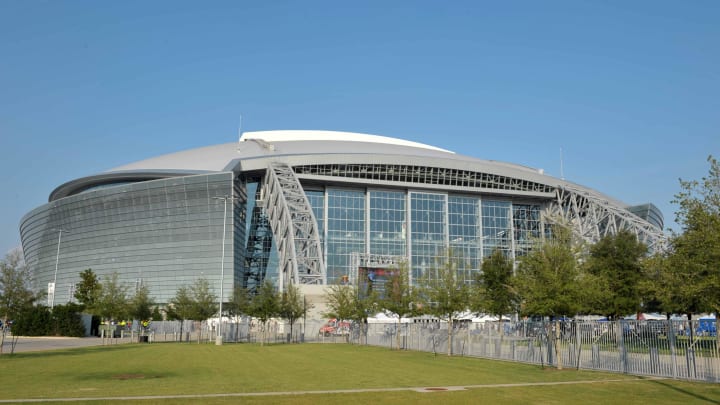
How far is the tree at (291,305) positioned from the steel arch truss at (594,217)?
40.4 m

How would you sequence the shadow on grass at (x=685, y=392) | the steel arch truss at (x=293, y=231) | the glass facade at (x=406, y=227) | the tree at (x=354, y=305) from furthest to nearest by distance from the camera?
1. the glass facade at (x=406, y=227)
2. the steel arch truss at (x=293, y=231)
3. the tree at (x=354, y=305)
4. the shadow on grass at (x=685, y=392)

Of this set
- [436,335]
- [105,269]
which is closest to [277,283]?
[105,269]

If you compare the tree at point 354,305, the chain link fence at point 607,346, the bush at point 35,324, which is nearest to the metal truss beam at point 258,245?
the bush at point 35,324

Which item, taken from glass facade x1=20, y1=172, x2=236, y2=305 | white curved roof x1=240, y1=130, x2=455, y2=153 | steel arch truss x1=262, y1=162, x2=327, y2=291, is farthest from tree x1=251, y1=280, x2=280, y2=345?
white curved roof x1=240, y1=130, x2=455, y2=153

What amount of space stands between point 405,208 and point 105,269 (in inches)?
1945

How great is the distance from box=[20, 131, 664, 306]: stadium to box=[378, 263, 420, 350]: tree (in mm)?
24214

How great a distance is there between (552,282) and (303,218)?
55.1 meters

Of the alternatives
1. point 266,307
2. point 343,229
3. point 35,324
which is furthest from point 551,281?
point 35,324

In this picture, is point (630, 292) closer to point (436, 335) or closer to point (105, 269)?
point (436, 335)

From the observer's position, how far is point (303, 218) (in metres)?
83.0

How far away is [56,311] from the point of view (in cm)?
7506

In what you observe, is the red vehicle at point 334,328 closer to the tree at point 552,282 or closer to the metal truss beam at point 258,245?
the metal truss beam at point 258,245

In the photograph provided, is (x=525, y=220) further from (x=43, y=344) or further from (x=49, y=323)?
(x=43, y=344)

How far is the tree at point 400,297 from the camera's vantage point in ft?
178
